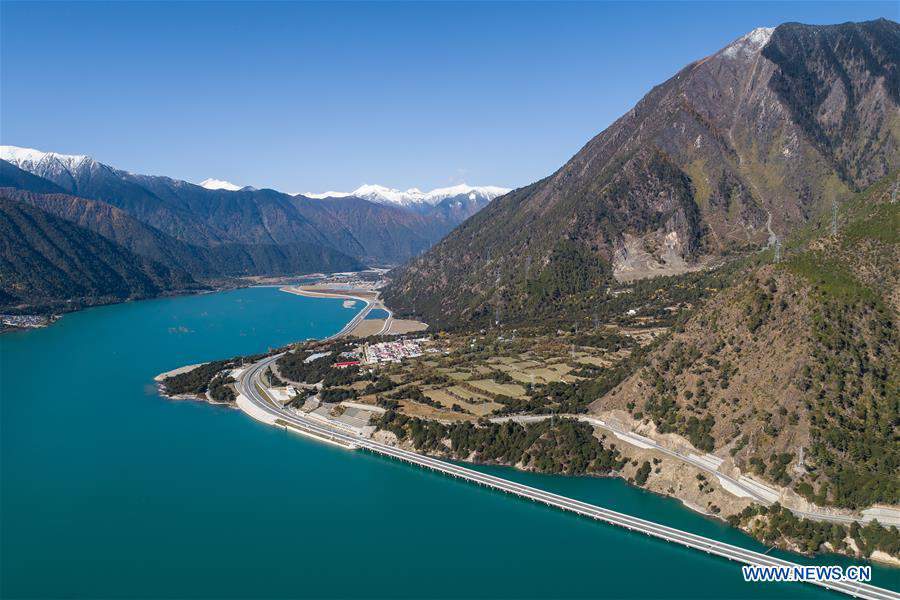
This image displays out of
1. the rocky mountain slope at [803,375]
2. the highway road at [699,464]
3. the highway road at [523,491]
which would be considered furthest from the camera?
the rocky mountain slope at [803,375]

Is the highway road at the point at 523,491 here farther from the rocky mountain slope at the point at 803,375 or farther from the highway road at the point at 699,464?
the rocky mountain slope at the point at 803,375

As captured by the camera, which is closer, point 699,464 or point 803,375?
point 803,375

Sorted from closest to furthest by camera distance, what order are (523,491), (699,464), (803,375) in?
(803,375) < (699,464) < (523,491)

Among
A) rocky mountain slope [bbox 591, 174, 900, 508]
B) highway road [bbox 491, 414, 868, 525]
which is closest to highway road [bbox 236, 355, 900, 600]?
highway road [bbox 491, 414, 868, 525]

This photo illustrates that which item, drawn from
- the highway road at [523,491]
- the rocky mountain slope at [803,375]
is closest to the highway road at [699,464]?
the rocky mountain slope at [803,375]

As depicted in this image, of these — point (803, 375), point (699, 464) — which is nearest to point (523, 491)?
point (699, 464)

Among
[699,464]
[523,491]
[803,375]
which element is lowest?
[523,491]

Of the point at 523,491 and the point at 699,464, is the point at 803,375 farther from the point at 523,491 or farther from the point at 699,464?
the point at 523,491

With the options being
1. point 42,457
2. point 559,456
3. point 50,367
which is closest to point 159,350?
point 50,367

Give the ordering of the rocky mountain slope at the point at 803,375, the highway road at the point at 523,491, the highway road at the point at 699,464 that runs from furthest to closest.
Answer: the rocky mountain slope at the point at 803,375
the highway road at the point at 699,464
the highway road at the point at 523,491
